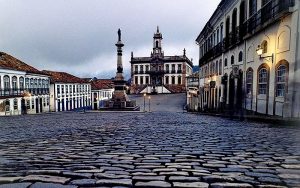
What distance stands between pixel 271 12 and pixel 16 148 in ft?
42.8

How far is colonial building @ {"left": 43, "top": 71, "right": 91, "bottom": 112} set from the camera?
4347 cm

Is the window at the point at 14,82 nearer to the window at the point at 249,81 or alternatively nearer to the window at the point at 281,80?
the window at the point at 249,81

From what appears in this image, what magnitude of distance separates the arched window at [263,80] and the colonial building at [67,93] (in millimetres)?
36922

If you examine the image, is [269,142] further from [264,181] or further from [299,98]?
[299,98]

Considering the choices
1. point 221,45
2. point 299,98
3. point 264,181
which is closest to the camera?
point 264,181

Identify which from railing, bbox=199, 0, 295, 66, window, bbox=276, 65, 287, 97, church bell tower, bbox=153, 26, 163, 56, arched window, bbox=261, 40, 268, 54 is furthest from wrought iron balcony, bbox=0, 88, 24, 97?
church bell tower, bbox=153, 26, 163, 56

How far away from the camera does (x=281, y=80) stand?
12.0 m

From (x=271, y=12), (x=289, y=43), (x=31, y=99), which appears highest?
(x=271, y=12)

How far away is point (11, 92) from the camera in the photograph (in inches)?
1255

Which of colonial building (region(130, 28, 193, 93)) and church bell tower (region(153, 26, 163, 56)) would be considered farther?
church bell tower (region(153, 26, 163, 56))

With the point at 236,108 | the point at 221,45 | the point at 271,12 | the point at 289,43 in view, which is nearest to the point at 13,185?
the point at 289,43

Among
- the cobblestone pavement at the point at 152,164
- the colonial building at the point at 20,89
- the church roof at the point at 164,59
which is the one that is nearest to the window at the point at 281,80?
the cobblestone pavement at the point at 152,164

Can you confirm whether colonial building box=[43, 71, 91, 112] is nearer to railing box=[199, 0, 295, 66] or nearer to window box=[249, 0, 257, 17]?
railing box=[199, 0, 295, 66]

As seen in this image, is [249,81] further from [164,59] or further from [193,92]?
[164,59]
